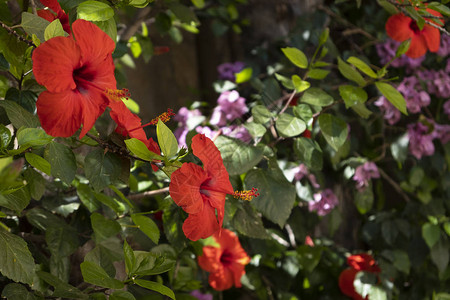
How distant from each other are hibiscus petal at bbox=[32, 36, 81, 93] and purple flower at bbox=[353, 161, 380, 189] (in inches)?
38.2

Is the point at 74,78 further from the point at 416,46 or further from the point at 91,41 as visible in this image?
the point at 416,46

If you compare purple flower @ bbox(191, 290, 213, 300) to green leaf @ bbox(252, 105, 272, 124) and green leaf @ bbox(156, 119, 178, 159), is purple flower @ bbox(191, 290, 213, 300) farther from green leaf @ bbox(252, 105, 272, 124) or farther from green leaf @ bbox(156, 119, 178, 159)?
green leaf @ bbox(156, 119, 178, 159)

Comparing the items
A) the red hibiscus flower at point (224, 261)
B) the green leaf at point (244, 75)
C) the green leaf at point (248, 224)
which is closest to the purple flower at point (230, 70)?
the green leaf at point (244, 75)

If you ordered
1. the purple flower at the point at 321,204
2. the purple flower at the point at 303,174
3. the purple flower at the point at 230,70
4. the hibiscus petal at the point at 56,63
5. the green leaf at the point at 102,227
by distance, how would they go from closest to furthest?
the hibiscus petal at the point at 56,63 < the green leaf at the point at 102,227 < the purple flower at the point at 303,174 < the purple flower at the point at 321,204 < the purple flower at the point at 230,70

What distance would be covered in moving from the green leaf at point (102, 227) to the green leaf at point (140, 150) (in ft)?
0.84

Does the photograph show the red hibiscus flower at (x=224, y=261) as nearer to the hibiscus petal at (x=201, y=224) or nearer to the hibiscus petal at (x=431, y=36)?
the hibiscus petal at (x=201, y=224)

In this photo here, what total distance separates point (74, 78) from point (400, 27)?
0.74m

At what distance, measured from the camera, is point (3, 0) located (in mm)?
808

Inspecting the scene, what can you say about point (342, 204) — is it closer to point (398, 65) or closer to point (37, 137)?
point (398, 65)

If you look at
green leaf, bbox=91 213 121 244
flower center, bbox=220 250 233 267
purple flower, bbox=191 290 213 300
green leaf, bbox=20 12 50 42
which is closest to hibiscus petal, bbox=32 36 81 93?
green leaf, bbox=20 12 50 42

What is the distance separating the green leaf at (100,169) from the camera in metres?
0.75

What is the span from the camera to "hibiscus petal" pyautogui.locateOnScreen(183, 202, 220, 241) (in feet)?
2.22

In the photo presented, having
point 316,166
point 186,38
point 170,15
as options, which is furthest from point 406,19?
point 186,38

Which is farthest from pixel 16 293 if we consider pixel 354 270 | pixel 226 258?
pixel 354 270
